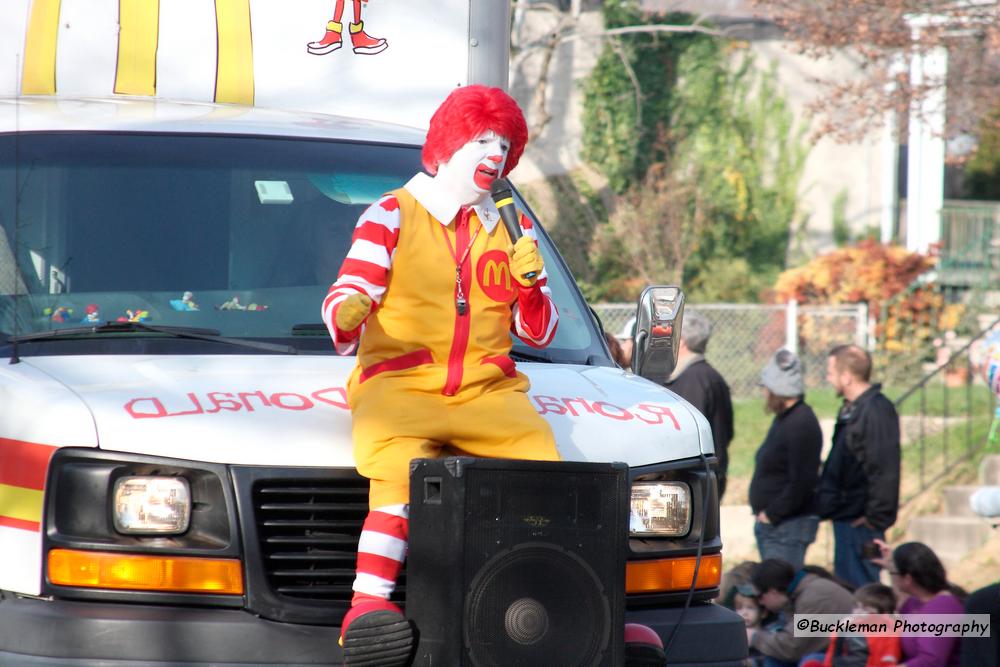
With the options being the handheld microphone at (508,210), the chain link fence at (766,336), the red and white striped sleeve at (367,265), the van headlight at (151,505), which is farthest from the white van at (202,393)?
the chain link fence at (766,336)

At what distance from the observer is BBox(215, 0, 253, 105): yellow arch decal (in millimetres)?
5355

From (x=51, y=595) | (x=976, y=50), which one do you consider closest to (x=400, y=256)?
(x=51, y=595)

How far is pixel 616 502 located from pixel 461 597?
17.4 inches

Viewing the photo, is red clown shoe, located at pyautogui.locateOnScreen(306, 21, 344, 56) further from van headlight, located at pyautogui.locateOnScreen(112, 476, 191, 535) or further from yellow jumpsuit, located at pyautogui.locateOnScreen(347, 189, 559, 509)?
van headlight, located at pyautogui.locateOnScreen(112, 476, 191, 535)

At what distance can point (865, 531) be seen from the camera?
830cm

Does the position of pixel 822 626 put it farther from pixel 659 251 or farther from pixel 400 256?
pixel 659 251

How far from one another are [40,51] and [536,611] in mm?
2978

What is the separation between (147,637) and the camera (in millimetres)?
3412

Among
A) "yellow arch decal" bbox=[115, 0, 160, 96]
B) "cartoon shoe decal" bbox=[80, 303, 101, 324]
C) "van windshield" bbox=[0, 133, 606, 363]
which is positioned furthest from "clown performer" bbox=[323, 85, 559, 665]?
"yellow arch decal" bbox=[115, 0, 160, 96]

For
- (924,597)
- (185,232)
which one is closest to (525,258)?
(185,232)

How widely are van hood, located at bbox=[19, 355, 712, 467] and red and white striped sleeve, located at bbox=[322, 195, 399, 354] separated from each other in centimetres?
20

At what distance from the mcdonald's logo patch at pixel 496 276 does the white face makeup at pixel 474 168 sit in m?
0.17

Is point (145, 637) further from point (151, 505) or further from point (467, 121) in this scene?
point (467, 121)

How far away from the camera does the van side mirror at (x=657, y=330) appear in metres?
4.54
